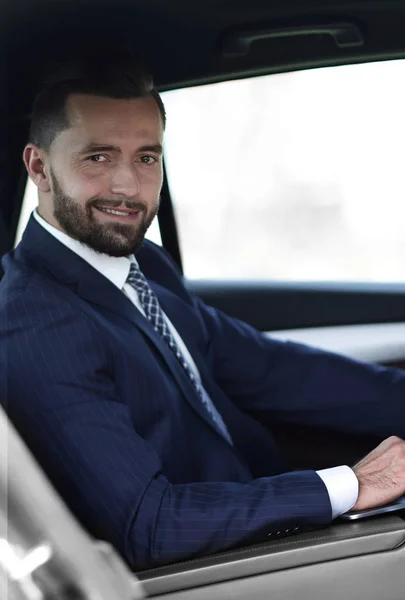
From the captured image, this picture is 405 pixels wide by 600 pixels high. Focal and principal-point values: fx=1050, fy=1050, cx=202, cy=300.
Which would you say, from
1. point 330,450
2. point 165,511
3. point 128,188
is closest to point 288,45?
point 128,188

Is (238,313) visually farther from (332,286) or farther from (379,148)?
(379,148)

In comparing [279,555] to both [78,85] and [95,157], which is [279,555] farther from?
[78,85]

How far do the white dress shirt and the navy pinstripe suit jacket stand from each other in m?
0.03

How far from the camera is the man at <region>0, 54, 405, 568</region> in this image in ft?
5.28

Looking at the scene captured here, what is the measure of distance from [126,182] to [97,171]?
6 cm

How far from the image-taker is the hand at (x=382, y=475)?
1.75 meters

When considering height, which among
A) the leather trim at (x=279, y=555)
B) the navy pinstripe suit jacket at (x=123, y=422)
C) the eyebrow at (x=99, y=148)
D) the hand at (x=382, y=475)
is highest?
the eyebrow at (x=99, y=148)

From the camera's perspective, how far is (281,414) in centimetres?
240

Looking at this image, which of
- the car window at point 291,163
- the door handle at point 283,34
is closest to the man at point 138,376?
the door handle at point 283,34

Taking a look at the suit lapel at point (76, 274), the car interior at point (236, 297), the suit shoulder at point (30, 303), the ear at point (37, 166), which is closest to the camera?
the car interior at point (236, 297)

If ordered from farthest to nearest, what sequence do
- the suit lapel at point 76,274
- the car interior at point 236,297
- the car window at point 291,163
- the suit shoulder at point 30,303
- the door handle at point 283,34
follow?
the car window at point 291,163 < the door handle at point 283,34 < the suit lapel at point 76,274 < the suit shoulder at point 30,303 < the car interior at point 236,297

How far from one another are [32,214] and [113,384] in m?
0.38

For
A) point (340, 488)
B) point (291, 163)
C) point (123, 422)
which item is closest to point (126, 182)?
point (123, 422)

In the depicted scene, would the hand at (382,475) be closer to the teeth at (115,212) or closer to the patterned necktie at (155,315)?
the patterned necktie at (155,315)
